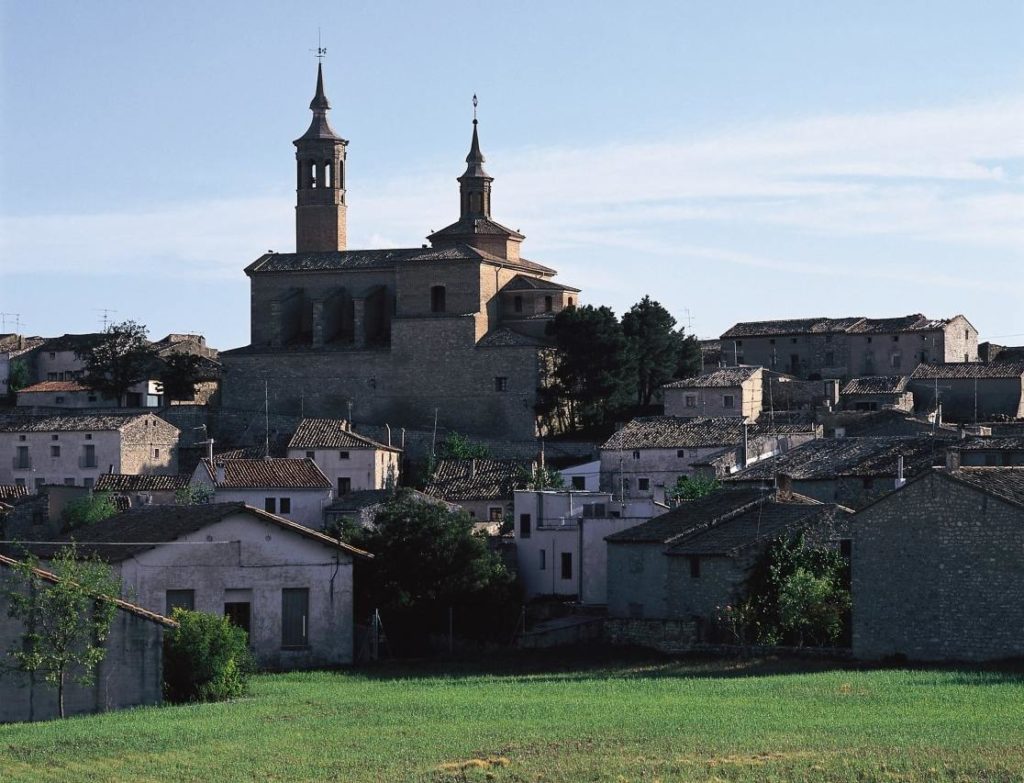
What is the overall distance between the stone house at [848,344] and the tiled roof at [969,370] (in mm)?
4238

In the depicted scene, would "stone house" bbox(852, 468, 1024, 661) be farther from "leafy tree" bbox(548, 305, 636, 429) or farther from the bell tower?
the bell tower

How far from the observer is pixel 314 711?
28.8 meters

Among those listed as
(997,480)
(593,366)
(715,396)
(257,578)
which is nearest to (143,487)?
(593,366)

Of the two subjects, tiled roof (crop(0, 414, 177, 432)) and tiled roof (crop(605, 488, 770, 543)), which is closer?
tiled roof (crop(605, 488, 770, 543))

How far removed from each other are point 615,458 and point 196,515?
23.7m

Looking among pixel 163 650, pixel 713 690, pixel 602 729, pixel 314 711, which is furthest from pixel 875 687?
pixel 163 650

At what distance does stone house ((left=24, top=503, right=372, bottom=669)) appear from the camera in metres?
36.0

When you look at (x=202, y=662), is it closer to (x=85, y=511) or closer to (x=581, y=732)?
(x=581, y=732)

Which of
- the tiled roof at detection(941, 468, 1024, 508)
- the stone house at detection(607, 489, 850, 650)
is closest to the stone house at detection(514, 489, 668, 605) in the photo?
the stone house at detection(607, 489, 850, 650)

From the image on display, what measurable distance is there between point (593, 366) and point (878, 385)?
9477 millimetres

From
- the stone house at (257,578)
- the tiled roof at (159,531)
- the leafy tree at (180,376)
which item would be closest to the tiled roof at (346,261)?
the leafy tree at (180,376)

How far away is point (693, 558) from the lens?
37375mm

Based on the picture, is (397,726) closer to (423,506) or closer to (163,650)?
(163,650)

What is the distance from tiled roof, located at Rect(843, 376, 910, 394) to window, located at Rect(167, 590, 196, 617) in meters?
37.7
